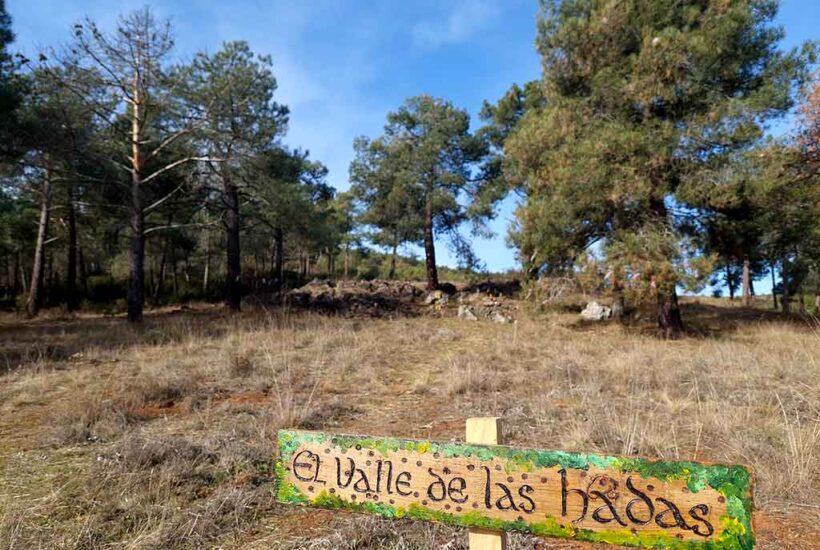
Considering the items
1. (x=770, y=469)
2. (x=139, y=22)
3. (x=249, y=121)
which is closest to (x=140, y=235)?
(x=249, y=121)

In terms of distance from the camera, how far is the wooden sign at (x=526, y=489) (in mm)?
1179

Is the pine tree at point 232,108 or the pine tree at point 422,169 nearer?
the pine tree at point 232,108

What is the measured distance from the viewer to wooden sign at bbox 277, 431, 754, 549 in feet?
3.87

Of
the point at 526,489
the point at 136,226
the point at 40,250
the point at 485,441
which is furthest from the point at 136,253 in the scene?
the point at 526,489

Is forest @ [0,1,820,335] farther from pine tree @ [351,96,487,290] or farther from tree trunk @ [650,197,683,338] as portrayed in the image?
pine tree @ [351,96,487,290]

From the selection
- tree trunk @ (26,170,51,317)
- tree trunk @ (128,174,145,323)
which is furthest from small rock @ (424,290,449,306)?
tree trunk @ (26,170,51,317)

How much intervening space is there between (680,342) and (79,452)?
10.3 m

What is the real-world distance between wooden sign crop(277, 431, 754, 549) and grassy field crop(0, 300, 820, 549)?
3.10 ft

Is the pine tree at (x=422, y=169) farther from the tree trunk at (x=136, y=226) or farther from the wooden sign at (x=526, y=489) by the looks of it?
the wooden sign at (x=526, y=489)

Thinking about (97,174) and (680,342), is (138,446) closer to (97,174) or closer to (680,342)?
(680,342)

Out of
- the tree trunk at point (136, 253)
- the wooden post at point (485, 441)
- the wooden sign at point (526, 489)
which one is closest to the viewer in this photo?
the wooden sign at point (526, 489)

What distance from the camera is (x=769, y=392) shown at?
4602 mm

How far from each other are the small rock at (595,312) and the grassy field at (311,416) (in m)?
4.37

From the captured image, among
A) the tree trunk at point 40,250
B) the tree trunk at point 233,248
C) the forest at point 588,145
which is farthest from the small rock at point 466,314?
the tree trunk at point 40,250
